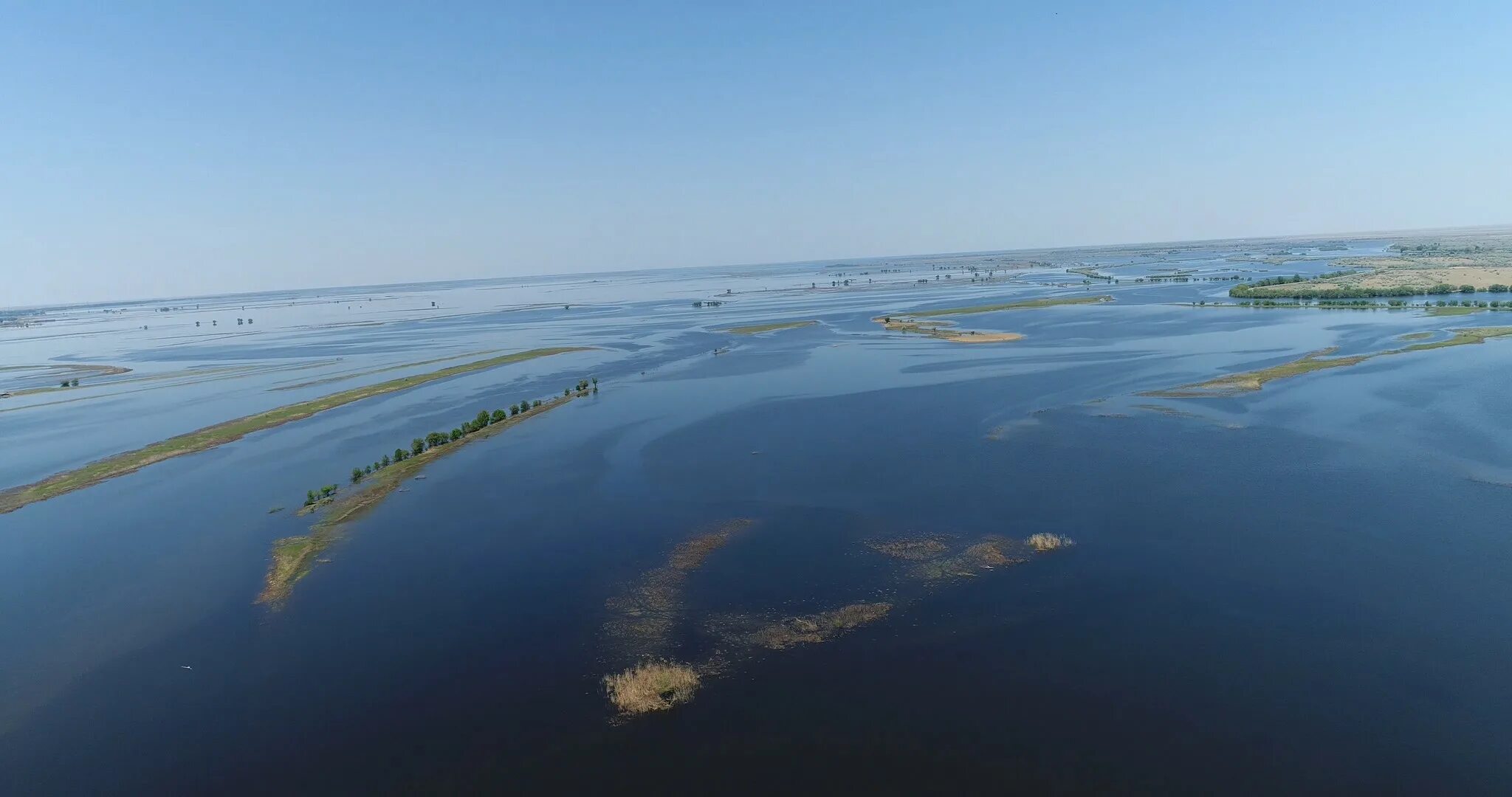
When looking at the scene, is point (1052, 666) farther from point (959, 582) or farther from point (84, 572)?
point (84, 572)

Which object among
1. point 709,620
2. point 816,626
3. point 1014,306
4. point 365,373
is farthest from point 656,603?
point 1014,306

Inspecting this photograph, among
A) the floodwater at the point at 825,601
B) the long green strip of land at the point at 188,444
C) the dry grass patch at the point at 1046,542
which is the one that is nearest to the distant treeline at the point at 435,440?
the floodwater at the point at 825,601

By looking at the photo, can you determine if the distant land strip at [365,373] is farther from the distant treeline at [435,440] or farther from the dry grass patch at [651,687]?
the dry grass patch at [651,687]

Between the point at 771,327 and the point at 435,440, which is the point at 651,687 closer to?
the point at 435,440

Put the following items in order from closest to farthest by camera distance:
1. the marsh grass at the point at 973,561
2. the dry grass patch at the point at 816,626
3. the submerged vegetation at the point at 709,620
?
the submerged vegetation at the point at 709,620, the dry grass patch at the point at 816,626, the marsh grass at the point at 973,561

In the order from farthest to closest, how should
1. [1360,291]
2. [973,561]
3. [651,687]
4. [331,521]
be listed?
[1360,291] < [331,521] < [973,561] < [651,687]

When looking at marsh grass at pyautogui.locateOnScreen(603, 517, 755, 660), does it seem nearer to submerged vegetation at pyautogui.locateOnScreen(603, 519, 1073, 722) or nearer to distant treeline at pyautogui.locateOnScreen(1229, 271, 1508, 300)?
submerged vegetation at pyautogui.locateOnScreen(603, 519, 1073, 722)
